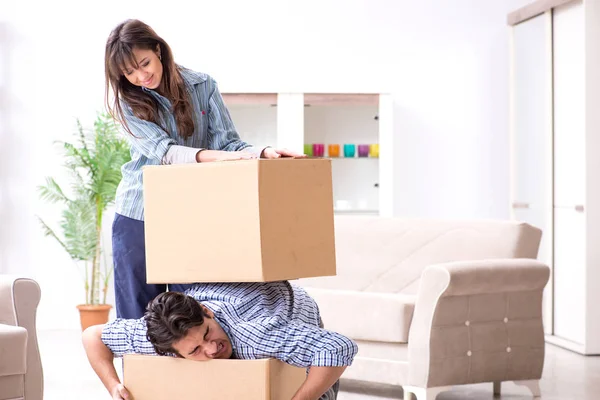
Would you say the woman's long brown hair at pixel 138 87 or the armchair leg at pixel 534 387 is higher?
the woman's long brown hair at pixel 138 87

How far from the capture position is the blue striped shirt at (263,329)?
204 cm

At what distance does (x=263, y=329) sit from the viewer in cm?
206

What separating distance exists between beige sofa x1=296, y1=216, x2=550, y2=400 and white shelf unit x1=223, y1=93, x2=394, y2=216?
1604mm

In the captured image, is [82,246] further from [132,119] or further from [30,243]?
[132,119]

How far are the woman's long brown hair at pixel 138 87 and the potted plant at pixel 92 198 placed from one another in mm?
3536

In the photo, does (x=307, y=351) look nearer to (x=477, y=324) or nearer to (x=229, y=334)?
(x=229, y=334)

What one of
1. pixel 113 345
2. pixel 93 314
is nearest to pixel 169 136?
pixel 113 345

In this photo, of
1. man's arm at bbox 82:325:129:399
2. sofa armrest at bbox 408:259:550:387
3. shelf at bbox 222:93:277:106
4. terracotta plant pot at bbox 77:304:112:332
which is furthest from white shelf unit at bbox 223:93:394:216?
man's arm at bbox 82:325:129:399

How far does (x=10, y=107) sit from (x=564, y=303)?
12.5 ft

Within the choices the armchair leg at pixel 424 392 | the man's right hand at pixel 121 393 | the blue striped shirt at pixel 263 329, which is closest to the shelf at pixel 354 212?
the armchair leg at pixel 424 392

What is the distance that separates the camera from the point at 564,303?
17.4 ft

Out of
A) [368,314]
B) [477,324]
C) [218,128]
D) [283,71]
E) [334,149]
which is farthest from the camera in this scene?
[283,71]

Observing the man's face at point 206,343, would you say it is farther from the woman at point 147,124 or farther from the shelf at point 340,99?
the shelf at point 340,99

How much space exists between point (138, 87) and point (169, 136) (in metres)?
0.15
